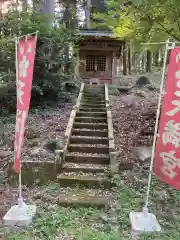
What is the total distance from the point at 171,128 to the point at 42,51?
683 centimetres

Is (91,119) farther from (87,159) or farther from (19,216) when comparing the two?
(19,216)

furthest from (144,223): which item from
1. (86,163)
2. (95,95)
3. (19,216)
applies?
(95,95)

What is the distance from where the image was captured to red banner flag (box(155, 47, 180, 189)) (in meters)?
3.68

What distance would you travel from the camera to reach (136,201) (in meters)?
5.15

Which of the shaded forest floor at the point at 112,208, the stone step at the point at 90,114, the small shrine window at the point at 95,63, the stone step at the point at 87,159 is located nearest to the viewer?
the shaded forest floor at the point at 112,208

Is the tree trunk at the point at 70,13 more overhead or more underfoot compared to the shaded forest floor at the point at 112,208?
more overhead

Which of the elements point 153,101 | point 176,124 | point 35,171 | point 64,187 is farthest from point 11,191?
point 153,101

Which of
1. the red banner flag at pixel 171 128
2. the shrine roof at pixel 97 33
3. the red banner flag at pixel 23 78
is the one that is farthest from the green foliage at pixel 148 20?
the shrine roof at pixel 97 33

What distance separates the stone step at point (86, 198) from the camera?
515 cm

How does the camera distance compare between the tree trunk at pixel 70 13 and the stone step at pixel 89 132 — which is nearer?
the stone step at pixel 89 132

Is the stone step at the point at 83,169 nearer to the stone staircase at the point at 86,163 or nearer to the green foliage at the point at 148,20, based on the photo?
the stone staircase at the point at 86,163

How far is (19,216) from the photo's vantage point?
448 centimetres

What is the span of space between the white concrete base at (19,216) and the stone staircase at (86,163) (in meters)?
0.77

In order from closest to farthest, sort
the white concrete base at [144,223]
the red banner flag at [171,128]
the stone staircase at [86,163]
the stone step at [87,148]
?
the red banner flag at [171,128] → the white concrete base at [144,223] → the stone staircase at [86,163] → the stone step at [87,148]
